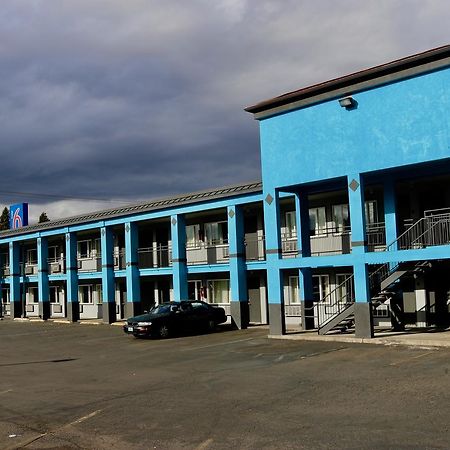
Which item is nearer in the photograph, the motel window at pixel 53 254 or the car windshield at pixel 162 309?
the car windshield at pixel 162 309

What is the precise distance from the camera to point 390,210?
71.1 feet

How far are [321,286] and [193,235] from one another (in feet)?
29.0

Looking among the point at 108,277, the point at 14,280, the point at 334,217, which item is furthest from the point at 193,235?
the point at 14,280

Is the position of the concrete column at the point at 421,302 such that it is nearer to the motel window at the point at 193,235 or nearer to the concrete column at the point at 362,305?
the concrete column at the point at 362,305

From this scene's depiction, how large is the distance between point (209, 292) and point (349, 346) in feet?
48.3

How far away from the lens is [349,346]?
59.3 feet

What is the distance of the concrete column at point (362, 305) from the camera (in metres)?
18.9

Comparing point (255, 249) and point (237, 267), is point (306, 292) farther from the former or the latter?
point (255, 249)

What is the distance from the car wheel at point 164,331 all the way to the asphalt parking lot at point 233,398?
3.93 metres

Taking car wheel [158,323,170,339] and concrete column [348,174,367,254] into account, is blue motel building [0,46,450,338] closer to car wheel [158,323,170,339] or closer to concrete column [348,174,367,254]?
concrete column [348,174,367,254]

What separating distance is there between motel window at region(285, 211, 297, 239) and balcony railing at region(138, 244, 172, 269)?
7452 millimetres

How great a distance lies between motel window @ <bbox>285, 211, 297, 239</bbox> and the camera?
91.7ft

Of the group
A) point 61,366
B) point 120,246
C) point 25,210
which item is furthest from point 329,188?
point 25,210

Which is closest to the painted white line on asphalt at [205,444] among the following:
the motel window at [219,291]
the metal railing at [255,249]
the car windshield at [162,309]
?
the car windshield at [162,309]
